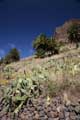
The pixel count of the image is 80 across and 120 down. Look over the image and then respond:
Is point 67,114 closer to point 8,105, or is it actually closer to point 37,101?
point 37,101

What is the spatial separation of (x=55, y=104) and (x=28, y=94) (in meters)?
1.53

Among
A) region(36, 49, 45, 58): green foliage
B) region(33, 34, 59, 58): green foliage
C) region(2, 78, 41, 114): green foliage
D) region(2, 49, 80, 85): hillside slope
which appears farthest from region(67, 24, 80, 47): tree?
region(2, 78, 41, 114): green foliage

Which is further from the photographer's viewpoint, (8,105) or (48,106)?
(8,105)

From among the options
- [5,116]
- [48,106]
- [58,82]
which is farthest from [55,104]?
[5,116]

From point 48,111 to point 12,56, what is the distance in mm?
48847

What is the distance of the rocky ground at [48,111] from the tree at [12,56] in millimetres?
45742

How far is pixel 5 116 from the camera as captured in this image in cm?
984

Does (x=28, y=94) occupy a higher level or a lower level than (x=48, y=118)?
higher

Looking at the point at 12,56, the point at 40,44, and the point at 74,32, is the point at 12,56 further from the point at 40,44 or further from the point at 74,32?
the point at 74,32

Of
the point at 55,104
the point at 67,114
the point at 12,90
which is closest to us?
the point at 67,114

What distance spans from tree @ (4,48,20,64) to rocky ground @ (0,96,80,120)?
45742 mm

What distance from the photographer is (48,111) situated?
29.9 feet

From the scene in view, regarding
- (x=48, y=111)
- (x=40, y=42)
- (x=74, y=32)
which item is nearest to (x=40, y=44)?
(x=40, y=42)

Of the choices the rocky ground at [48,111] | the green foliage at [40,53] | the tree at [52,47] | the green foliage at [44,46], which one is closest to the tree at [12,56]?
the green foliage at [44,46]
